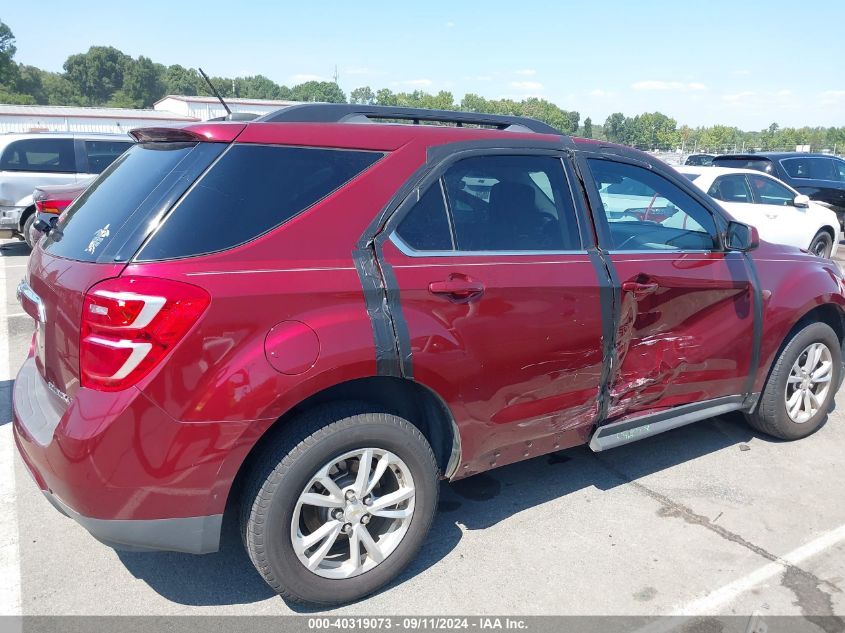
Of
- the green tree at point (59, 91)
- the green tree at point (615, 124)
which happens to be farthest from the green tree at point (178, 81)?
the green tree at point (615, 124)

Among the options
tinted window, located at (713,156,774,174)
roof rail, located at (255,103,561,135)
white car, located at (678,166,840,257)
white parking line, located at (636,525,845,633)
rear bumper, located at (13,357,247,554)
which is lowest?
white parking line, located at (636,525,845,633)

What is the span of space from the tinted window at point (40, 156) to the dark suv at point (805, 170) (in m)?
11.2

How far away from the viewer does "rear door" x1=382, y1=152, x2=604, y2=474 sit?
8.95 feet

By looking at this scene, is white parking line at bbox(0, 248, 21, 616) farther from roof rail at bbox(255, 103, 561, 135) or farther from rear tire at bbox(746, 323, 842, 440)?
rear tire at bbox(746, 323, 842, 440)

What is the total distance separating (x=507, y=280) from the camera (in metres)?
2.92

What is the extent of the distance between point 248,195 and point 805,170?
44.9 feet

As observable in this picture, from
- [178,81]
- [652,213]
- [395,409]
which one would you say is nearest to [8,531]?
[395,409]

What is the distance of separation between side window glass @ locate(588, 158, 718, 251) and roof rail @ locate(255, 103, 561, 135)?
1.58ft

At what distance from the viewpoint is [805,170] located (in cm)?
1330

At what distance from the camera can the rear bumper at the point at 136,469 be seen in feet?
7.39

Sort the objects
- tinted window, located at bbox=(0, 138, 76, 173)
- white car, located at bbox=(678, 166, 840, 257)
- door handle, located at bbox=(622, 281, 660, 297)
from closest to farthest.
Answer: door handle, located at bbox=(622, 281, 660, 297)
white car, located at bbox=(678, 166, 840, 257)
tinted window, located at bbox=(0, 138, 76, 173)

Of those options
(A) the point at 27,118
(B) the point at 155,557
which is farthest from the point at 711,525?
(A) the point at 27,118

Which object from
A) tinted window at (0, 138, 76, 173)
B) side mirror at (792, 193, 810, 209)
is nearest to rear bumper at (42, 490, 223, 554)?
side mirror at (792, 193, 810, 209)

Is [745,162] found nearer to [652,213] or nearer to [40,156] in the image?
[652,213]
